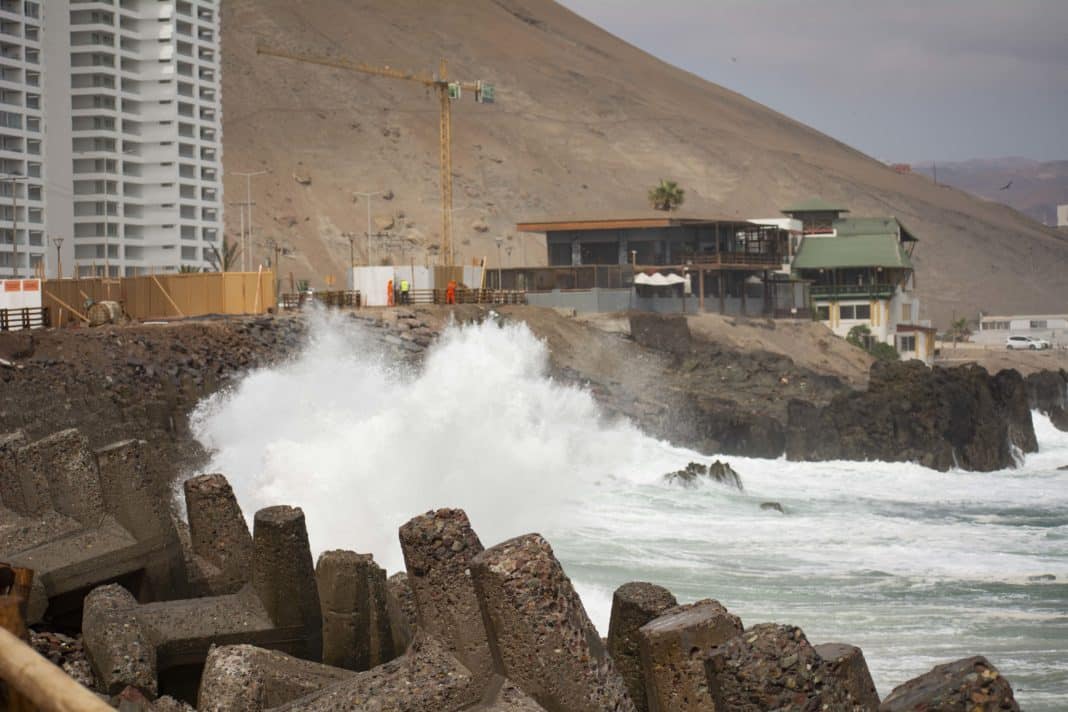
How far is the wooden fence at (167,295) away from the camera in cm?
4903

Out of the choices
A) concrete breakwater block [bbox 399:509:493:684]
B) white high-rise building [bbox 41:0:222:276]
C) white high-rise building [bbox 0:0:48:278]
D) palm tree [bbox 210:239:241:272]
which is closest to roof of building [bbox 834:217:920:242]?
palm tree [bbox 210:239:241:272]

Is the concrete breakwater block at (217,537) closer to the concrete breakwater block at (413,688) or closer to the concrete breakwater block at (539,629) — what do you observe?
the concrete breakwater block at (413,688)

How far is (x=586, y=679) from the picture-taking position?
748 centimetres

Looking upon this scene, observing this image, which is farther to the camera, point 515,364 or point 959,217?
point 959,217

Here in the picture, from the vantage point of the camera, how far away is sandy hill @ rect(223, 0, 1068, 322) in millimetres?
133125

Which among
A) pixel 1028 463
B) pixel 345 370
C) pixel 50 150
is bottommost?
pixel 1028 463

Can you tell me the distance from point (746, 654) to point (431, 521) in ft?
7.59

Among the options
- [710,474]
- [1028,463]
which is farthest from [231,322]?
[1028,463]

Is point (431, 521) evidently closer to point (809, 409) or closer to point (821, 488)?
point (821, 488)

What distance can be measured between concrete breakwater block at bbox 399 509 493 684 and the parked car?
9271cm

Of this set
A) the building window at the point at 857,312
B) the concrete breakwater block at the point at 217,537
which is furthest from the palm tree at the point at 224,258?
the concrete breakwater block at the point at 217,537

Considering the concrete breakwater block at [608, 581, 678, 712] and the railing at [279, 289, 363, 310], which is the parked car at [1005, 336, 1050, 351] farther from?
the concrete breakwater block at [608, 581, 678, 712]

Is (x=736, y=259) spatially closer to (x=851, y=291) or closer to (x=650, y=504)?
(x=851, y=291)

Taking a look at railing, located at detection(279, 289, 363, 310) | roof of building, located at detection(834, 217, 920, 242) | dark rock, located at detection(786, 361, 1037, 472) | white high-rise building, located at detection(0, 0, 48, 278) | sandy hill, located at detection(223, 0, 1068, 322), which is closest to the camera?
dark rock, located at detection(786, 361, 1037, 472)
